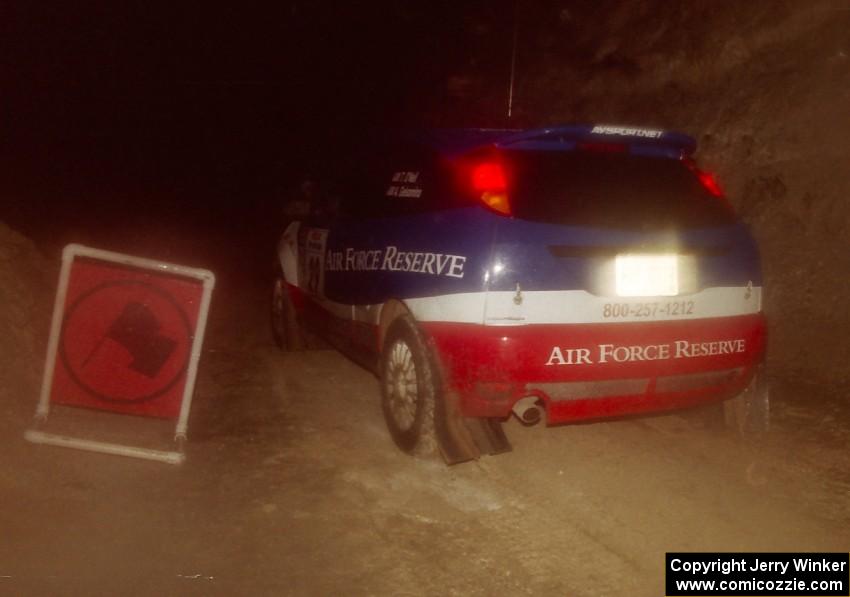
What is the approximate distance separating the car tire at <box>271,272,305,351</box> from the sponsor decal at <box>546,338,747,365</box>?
148 inches

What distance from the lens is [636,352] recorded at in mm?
4395

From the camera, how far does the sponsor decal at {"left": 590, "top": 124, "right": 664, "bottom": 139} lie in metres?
4.54

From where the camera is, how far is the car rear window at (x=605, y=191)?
437 cm

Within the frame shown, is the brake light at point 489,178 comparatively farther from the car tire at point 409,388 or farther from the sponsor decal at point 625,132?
the car tire at point 409,388

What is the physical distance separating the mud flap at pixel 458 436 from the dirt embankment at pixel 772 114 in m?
3.36

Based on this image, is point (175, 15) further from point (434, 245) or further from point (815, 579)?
point (815, 579)

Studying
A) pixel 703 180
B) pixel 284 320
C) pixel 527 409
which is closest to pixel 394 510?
pixel 527 409

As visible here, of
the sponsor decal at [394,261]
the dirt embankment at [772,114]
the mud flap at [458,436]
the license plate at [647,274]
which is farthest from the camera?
the dirt embankment at [772,114]

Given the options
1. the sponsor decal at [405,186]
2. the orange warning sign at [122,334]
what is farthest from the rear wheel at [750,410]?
the orange warning sign at [122,334]

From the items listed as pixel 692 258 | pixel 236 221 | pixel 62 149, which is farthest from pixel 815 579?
pixel 62 149

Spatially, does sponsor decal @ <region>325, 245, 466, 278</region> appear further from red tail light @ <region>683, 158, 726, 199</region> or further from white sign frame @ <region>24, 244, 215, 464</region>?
red tail light @ <region>683, 158, 726, 199</region>

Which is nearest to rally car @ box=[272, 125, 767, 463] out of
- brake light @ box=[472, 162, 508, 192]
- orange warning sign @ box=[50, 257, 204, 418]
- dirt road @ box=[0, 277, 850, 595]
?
brake light @ box=[472, 162, 508, 192]

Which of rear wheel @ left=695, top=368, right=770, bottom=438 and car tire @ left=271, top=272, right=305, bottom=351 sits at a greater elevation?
car tire @ left=271, top=272, right=305, bottom=351

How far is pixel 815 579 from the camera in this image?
3615mm
